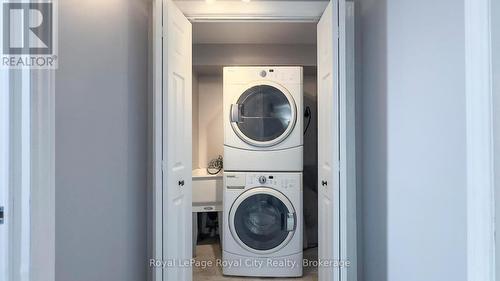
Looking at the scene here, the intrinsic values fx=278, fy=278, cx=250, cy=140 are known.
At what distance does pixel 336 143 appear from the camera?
1.62 metres

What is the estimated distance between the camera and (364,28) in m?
1.79

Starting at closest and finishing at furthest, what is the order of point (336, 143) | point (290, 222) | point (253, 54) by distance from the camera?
point (336, 143), point (290, 222), point (253, 54)

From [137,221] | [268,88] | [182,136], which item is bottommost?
[137,221]

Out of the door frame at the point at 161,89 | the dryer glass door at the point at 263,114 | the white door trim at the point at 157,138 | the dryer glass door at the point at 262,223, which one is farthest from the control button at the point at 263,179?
the white door trim at the point at 157,138

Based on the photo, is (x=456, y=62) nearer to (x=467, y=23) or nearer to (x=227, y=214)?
(x=467, y=23)

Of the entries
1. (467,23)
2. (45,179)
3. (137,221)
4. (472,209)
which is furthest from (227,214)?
(467,23)

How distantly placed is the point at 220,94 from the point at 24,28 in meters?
2.74

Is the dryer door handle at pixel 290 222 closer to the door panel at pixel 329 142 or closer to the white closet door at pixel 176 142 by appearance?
the door panel at pixel 329 142

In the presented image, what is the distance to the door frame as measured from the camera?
162cm

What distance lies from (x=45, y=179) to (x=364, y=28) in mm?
1859

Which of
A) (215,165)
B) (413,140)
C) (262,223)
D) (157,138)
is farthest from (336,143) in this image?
(215,165)

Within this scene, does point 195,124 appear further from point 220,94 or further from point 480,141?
point 480,141

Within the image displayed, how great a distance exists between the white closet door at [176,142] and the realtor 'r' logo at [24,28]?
0.84m

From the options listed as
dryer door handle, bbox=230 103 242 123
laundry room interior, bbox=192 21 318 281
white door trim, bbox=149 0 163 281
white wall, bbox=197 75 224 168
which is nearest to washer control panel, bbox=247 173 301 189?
laundry room interior, bbox=192 21 318 281
